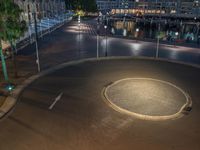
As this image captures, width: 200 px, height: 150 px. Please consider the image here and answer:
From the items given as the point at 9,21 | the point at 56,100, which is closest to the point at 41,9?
the point at 9,21

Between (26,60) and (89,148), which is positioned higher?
(26,60)

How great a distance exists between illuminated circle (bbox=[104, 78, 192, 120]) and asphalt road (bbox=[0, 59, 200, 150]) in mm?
578

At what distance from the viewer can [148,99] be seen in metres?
16.0

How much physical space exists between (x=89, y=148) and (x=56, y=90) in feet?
26.7

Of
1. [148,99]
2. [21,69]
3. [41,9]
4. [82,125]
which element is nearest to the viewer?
[82,125]

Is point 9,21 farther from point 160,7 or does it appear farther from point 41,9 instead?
point 160,7

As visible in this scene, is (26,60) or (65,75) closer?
(65,75)

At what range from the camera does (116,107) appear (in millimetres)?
14656

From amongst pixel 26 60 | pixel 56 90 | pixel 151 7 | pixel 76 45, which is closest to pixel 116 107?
pixel 56 90

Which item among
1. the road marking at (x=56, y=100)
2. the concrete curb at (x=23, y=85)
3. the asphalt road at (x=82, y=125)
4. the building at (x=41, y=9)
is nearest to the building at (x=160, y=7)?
the building at (x=41, y=9)

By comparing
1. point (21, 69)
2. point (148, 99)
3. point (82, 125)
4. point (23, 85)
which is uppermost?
point (21, 69)

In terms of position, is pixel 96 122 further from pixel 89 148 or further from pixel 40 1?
pixel 40 1

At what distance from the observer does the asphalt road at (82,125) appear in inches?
426

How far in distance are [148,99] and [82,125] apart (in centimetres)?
638
